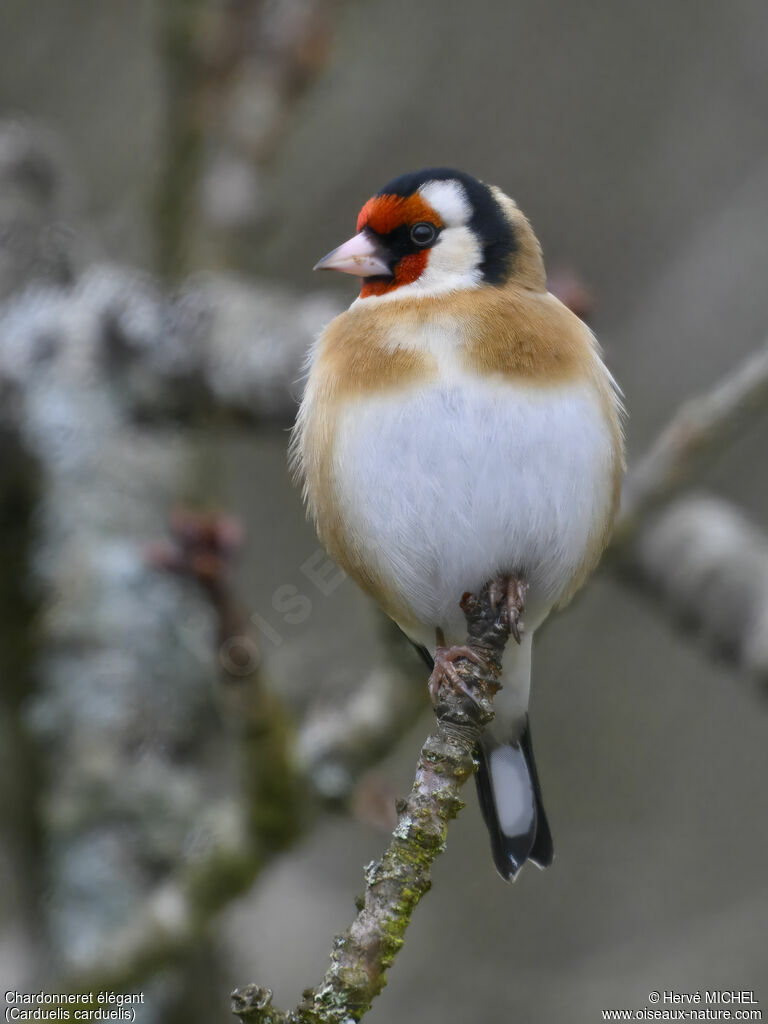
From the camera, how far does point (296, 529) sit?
21.3 ft

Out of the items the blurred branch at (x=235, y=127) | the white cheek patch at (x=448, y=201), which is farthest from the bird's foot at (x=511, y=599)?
the blurred branch at (x=235, y=127)

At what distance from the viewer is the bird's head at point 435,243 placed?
3217 millimetres

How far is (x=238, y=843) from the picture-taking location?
114 inches

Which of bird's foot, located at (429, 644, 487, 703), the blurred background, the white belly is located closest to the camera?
bird's foot, located at (429, 644, 487, 703)

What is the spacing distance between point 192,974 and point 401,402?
1.85 metres

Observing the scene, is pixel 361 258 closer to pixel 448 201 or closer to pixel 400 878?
pixel 448 201

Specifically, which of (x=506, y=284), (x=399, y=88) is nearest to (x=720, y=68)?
(x=399, y=88)

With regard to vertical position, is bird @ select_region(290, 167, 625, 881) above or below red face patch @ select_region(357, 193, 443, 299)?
below

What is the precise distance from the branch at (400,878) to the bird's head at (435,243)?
4.13 feet

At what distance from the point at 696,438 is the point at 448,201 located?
3.24ft

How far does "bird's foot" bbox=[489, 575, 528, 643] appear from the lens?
8.55ft

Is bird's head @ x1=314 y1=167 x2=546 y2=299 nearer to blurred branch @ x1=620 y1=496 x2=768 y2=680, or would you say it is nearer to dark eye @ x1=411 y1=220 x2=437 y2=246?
dark eye @ x1=411 y1=220 x2=437 y2=246

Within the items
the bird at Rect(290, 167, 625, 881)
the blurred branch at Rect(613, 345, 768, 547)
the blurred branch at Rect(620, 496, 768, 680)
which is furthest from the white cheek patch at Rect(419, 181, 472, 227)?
the blurred branch at Rect(620, 496, 768, 680)

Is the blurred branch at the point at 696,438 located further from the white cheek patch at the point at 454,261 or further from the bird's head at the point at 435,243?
the white cheek patch at the point at 454,261
